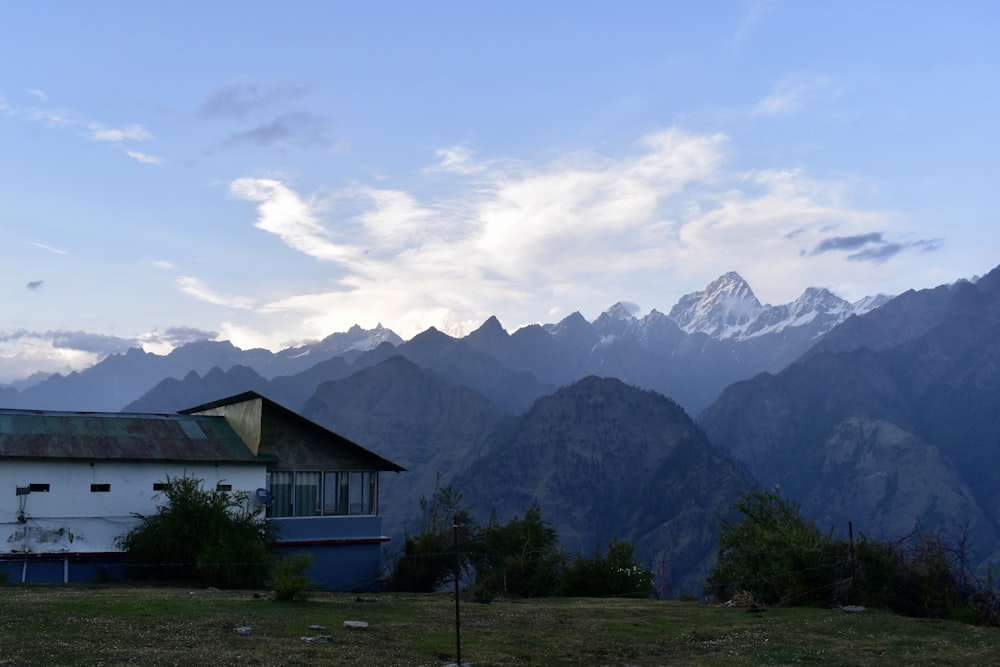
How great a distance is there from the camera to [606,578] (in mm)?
44406

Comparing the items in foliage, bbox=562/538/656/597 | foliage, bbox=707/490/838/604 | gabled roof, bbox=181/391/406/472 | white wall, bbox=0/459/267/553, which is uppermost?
gabled roof, bbox=181/391/406/472

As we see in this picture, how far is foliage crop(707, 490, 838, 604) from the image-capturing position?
34.8 metres

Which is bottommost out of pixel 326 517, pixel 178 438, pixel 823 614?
pixel 823 614

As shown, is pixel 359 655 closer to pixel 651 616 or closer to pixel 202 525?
pixel 651 616

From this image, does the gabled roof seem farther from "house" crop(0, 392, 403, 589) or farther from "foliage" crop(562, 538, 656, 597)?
"foliage" crop(562, 538, 656, 597)

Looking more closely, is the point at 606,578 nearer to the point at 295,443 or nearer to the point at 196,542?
the point at 295,443

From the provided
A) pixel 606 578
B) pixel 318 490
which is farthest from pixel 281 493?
pixel 606 578

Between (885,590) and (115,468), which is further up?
(115,468)

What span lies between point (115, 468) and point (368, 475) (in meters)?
13.4

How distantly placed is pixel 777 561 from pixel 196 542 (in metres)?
25.0

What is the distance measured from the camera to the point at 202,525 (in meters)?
40.7

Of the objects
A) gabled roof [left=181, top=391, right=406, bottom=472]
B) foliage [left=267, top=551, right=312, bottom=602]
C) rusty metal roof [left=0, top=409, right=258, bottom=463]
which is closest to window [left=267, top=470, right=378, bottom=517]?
gabled roof [left=181, top=391, right=406, bottom=472]

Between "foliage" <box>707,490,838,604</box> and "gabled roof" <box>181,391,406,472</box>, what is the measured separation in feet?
63.3

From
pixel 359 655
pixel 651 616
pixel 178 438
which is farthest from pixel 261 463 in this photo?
pixel 359 655
